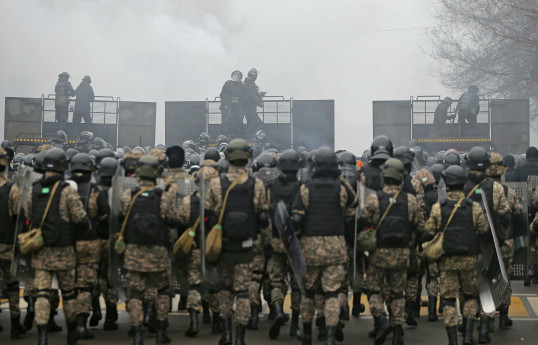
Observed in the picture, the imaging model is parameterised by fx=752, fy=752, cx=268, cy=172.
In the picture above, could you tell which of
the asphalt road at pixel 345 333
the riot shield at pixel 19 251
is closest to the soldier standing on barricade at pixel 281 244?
the asphalt road at pixel 345 333

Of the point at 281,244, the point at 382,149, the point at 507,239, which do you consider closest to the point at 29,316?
the point at 281,244

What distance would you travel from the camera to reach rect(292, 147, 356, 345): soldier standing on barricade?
745 centimetres

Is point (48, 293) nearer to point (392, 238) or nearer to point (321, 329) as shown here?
point (321, 329)

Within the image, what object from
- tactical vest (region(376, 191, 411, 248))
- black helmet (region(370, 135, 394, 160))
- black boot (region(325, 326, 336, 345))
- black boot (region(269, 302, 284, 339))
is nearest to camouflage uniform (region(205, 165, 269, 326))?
black boot (region(269, 302, 284, 339))

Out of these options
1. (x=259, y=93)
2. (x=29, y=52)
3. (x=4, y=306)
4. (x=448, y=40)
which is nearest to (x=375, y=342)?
(x=4, y=306)

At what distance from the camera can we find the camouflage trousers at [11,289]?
821cm

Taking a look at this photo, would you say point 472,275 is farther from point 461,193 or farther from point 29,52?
point 29,52

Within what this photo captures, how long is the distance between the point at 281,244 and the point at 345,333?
1.28m

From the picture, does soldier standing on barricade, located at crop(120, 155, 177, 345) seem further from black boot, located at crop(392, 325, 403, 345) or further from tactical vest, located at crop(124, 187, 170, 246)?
black boot, located at crop(392, 325, 403, 345)

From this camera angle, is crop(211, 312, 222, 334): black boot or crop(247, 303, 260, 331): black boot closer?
crop(211, 312, 222, 334): black boot

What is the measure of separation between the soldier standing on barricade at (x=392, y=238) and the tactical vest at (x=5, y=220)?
380cm

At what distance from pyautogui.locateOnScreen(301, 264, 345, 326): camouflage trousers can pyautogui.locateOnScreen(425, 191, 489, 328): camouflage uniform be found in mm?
1026

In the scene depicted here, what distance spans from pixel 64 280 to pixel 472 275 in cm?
413

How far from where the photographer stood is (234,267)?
7.64m
